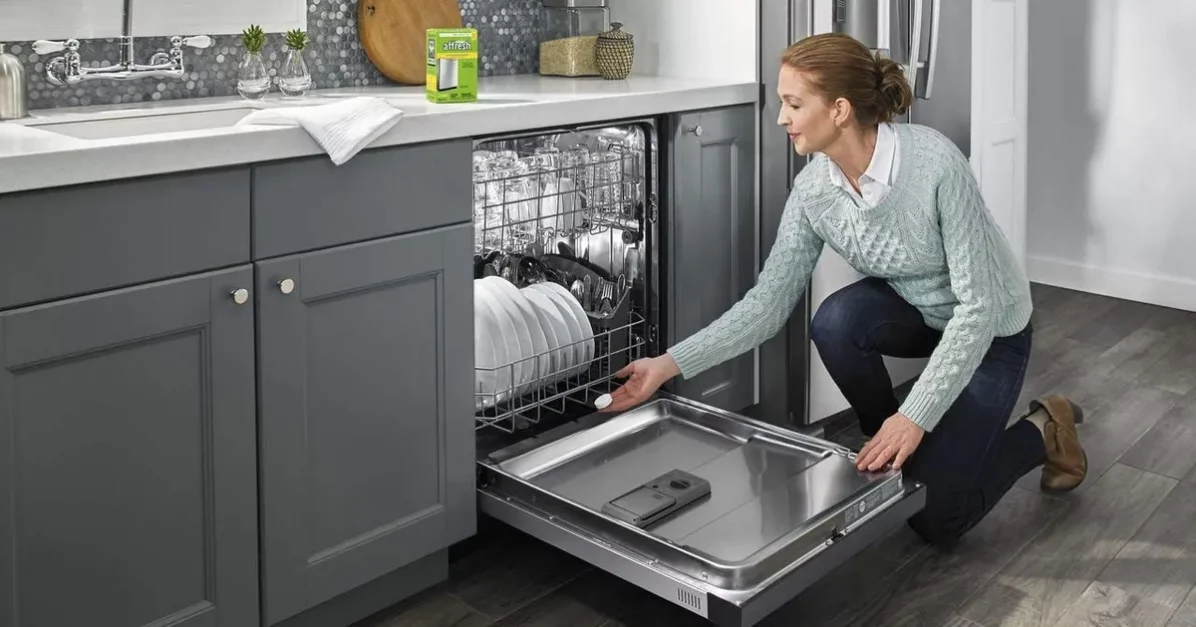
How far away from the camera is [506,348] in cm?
242

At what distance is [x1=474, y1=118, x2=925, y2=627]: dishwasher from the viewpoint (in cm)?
200

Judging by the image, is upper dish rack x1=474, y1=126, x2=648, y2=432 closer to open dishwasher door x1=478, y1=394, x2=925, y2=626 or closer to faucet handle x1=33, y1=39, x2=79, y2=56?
open dishwasher door x1=478, y1=394, x2=925, y2=626

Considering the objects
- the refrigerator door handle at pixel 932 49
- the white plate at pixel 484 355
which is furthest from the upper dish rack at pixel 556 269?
the refrigerator door handle at pixel 932 49

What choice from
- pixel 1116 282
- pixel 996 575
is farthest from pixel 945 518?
pixel 1116 282

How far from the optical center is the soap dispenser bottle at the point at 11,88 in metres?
2.04

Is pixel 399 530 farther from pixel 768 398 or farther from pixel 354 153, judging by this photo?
pixel 768 398

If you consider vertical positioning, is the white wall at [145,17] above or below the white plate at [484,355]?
above

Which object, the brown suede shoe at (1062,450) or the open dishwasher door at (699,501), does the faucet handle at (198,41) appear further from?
the brown suede shoe at (1062,450)

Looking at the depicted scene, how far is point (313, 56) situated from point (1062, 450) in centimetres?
183

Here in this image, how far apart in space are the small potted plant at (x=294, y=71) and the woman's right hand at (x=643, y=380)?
34.6 inches

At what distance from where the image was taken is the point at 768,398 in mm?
3012

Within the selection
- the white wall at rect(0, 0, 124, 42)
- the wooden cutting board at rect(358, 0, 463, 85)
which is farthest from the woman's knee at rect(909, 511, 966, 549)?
the white wall at rect(0, 0, 124, 42)

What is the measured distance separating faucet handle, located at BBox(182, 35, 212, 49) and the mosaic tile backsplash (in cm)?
3

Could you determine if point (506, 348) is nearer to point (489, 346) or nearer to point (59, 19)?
point (489, 346)
